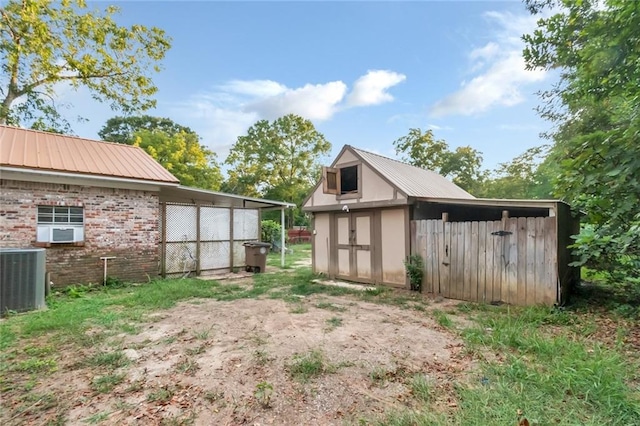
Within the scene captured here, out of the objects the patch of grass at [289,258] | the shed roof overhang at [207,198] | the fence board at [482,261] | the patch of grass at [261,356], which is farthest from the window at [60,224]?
the fence board at [482,261]

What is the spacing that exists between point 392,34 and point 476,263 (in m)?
7.57

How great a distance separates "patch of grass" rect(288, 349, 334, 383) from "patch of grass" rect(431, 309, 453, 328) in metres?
2.22

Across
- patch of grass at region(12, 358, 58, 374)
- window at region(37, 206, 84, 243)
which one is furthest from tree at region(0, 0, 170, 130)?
patch of grass at region(12, 358, 58, 374)

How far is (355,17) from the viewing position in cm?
916

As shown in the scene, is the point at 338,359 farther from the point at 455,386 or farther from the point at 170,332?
the point at 170,332

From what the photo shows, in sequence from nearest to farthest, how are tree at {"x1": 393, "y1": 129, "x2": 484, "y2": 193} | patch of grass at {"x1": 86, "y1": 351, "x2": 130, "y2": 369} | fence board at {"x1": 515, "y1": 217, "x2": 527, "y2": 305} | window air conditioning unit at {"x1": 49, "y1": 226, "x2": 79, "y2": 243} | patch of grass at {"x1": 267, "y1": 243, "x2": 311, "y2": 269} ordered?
1. patch of grass at {"x1": 86, "y1": 351, "x2": 130, "y2": 369}
2. fence board at {"x1": 515, "y1": 217, "x2": 527, "y2": 305}
3. window air conditioning unit at {"x1": 49, "y1": 226, "x2": 79, "y2": 243}
4. patch of grass at {"x1": 267, "y1": 243, "x2": 311, "y2": 269}
5. tree at {"x1": 393, "y1": 129, "x2": 484, "y2": 193}

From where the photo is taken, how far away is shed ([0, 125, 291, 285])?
269 inches

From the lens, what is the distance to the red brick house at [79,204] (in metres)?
6.81

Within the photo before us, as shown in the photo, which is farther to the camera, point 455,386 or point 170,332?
point 170,332

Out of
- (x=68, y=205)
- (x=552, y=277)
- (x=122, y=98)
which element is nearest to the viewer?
(x=552, y=277)

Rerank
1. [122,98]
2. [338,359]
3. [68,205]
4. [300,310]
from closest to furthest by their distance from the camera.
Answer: [338,359] → [300,310] → [68,205] → [122,98]

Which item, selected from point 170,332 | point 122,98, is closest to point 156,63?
point 122,98

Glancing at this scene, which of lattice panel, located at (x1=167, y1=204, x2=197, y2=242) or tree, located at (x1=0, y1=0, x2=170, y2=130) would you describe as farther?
tree, located at (x1=0, y1=0, x2=170, y2=130)

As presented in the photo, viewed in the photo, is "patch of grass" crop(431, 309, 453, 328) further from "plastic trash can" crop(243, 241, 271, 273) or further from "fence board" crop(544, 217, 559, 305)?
"plastic trash can" crop(243, 241, 271, 273)
